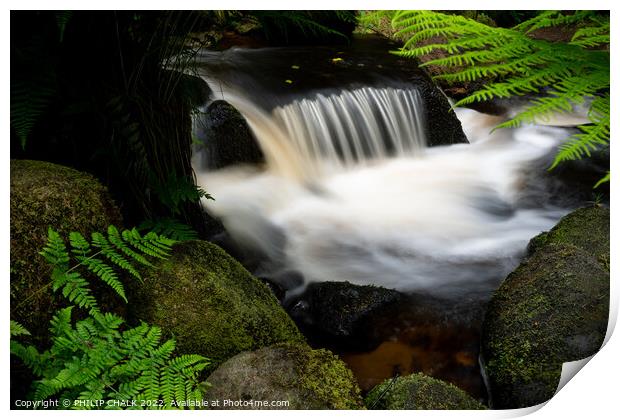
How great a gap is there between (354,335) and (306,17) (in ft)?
4.20

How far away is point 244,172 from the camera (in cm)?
260

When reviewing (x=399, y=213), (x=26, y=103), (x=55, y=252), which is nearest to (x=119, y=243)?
(x=55, y=252)

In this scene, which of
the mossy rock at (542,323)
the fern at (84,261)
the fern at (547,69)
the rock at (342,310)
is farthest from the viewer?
the rock at (342,310)

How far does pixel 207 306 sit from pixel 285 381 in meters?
0.41

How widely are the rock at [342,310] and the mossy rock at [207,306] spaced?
265 millimetres

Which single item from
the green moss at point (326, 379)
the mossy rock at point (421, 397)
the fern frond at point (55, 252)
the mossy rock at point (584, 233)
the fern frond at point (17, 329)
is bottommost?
the mossy rock at point (421, 397)

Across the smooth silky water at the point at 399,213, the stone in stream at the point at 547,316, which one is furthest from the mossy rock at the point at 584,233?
the smooth silky water at the point at 399,213

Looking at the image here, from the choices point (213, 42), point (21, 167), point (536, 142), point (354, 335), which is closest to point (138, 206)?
point (21, 167)

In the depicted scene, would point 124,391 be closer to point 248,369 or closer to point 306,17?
point 248,369

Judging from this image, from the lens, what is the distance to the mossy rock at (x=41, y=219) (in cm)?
145

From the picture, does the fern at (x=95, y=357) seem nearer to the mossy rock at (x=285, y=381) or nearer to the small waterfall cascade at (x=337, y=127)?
the mossy rock at (x=285, y=381)

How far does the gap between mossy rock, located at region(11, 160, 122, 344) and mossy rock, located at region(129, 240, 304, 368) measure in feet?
0.81

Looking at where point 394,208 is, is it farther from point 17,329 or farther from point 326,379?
point 17,329

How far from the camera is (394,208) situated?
2.46 meters
